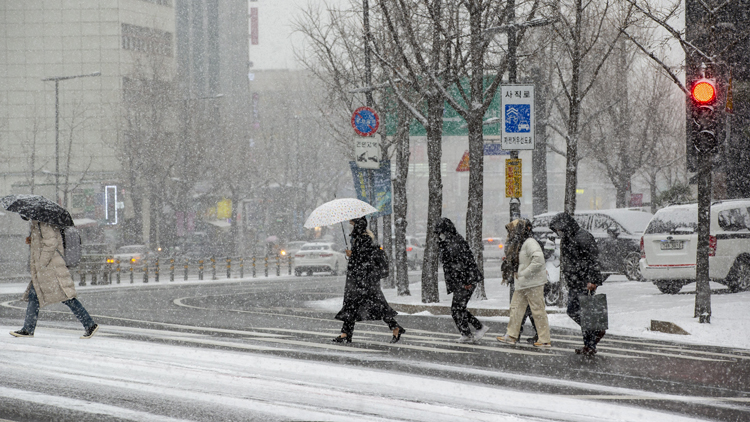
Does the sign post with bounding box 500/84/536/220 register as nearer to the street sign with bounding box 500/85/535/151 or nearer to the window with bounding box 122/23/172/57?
the street sign with bounding box 500/85/535/151

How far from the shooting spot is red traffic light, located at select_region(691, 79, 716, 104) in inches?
490

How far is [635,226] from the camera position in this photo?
23500 millimetres

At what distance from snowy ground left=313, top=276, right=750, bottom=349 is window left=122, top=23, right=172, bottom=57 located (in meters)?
50.9

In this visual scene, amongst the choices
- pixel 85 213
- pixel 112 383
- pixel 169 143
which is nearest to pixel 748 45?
pixel 112 383

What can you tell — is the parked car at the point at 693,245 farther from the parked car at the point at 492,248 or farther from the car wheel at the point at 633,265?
the parked car at the point at 492,248

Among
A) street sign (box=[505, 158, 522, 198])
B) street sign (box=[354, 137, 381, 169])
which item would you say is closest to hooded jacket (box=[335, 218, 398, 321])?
street sign (box=[505, 158, 522, 198])

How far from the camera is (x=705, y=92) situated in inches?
490

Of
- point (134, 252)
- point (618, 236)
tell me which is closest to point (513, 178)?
point (618, 236)

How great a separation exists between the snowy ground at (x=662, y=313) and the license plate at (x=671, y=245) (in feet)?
3.27

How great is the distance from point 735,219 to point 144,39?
188 ft

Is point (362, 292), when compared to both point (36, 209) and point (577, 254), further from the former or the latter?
point (36, 209)

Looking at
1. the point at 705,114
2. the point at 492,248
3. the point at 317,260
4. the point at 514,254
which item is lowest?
the point at 492,248

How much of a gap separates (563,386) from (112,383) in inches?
157

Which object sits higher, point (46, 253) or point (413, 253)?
point (46, 253)
